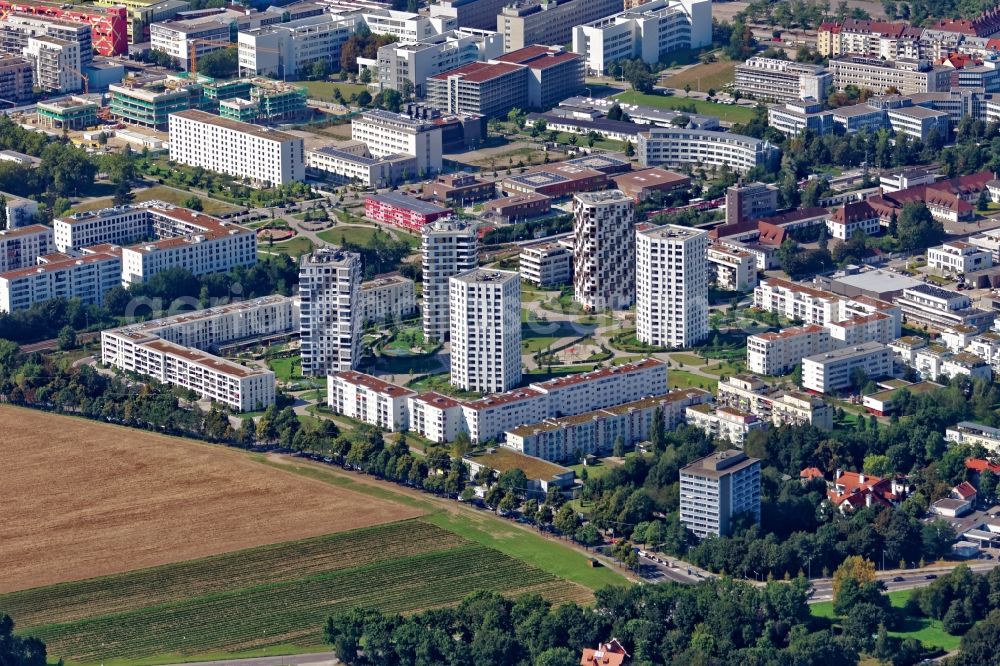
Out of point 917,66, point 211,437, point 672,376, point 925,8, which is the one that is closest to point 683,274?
point 672,376

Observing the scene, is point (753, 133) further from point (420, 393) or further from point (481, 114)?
point (420, 393)

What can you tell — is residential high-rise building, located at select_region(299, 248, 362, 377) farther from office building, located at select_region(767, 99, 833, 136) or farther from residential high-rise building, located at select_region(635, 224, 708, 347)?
office building, located at select_region(767, 99, 833, 136)

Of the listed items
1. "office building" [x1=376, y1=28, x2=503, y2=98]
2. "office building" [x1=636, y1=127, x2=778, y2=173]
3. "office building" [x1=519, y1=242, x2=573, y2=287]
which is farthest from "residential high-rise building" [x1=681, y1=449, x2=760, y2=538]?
"office building" [x1=376, y1=28, x2=503, y2=98]

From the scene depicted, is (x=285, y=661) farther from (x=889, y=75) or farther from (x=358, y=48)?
(x=358, y=48)

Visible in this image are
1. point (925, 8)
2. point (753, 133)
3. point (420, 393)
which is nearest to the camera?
point (420, 393)

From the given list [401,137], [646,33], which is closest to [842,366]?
[401,137]
